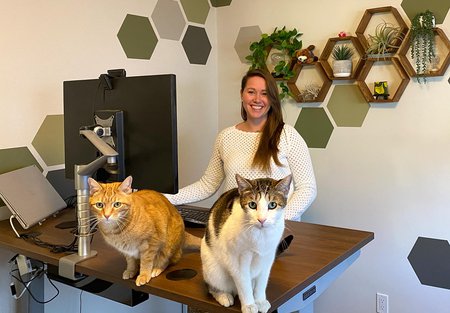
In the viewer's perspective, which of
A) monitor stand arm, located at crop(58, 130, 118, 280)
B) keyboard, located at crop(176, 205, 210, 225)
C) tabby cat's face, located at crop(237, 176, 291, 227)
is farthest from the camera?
keyboard, located at crop(176, 205, 210, 225)

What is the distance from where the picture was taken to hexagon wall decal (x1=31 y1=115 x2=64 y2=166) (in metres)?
2.04

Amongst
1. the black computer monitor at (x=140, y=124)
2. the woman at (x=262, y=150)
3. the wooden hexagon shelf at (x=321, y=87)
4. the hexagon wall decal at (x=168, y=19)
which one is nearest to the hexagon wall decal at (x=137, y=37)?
the hexagon wall decal at (x=168, y=19)

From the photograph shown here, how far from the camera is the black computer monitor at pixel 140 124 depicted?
49.4 inches

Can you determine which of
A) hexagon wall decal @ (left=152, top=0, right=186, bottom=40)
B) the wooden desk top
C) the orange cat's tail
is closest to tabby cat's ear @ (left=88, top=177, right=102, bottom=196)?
the wooden desk top

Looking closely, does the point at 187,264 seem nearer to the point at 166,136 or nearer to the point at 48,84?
the point at 166,136

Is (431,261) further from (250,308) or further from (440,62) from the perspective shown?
(250,308)

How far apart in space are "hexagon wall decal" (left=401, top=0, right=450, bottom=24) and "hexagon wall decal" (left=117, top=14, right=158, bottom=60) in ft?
4.41

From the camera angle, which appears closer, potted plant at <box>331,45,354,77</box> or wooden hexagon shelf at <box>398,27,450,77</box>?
wooden hexagon shelf at <box>398,27,450,77</box>

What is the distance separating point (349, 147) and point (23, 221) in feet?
5.51

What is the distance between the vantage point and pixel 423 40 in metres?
A: 2.15

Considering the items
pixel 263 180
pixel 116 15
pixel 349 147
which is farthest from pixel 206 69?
pixel 263 180

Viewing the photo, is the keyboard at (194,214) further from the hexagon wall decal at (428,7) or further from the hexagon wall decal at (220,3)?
the hexagon wall decal at (220,3)

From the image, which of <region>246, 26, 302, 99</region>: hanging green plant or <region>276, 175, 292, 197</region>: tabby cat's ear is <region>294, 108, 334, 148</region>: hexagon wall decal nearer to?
<region>246, 26, 302, 99</region>: hanging green plant

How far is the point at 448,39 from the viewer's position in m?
2.11
